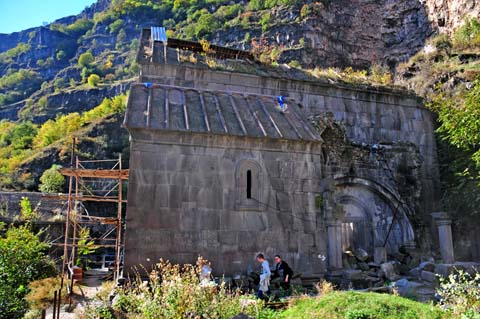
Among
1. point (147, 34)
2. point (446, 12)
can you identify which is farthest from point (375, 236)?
point (446, 12)

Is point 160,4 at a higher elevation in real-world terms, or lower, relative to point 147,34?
higher

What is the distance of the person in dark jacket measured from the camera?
8.55 meters

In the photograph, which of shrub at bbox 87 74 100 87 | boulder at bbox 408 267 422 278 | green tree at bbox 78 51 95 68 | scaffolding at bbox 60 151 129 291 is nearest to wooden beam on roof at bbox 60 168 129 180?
scaffolding at bbox 60 151 129 291

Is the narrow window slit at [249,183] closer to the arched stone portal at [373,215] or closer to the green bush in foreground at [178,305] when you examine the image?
the green bush in foreground at [178,305]

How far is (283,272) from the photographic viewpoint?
28.1 ft

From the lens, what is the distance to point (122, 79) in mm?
77312

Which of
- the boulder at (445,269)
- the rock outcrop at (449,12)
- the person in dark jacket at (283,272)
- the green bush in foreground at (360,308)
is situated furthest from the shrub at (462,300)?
the rock outcrop at (449,12)

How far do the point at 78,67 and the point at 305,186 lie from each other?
86025 mm

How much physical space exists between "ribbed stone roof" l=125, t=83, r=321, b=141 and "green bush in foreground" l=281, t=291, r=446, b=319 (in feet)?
14.0

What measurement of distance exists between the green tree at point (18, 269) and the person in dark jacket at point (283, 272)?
4.58m

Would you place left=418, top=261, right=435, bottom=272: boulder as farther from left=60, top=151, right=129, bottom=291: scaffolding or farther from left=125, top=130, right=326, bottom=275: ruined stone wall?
left=60, top=151, right=129, bottom=291: scaffolding

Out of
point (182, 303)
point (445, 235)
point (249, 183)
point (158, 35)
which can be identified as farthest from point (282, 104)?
point (158, 35)

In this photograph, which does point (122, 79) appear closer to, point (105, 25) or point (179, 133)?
point (105, 25)

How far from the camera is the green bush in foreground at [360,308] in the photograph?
601cm
